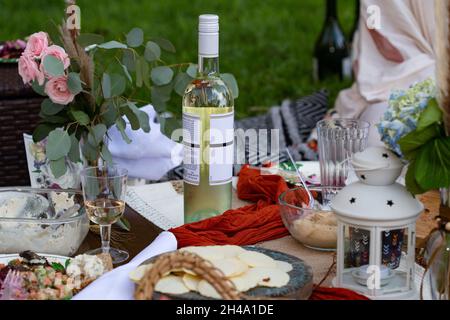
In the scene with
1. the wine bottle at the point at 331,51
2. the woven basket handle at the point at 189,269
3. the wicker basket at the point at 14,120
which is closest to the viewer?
the woven basket handle at the point at 189,269

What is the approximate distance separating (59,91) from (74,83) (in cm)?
4

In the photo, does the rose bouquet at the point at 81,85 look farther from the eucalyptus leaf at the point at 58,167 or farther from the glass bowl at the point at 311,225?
the glass bowl at the point at 311,225

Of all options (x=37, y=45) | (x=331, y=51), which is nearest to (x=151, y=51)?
(x=37, y=45)

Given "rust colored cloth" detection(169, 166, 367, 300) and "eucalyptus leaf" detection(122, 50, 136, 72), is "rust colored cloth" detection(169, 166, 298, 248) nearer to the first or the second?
"rust colored cloth" detection(169, 166, 367, 300)

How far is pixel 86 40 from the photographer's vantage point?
5.68 ft

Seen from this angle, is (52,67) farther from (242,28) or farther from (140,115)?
(242,28)

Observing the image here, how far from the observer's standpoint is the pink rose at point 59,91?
5.41ft

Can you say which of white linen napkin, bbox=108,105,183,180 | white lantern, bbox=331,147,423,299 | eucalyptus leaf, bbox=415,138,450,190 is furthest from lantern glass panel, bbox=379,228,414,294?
white linen napkin, bbox=108,105,183,180

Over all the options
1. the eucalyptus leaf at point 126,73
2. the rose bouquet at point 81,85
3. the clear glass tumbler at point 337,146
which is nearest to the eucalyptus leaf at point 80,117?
the rose bouquet at point 81,85

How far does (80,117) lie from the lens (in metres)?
1.68

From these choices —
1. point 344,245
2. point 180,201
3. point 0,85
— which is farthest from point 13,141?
point 344,245

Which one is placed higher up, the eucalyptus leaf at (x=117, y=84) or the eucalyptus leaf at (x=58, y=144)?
the eucalyptus leaf at (x=117, y=84)

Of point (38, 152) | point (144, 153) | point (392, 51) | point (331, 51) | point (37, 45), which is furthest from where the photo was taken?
point (331, 51)

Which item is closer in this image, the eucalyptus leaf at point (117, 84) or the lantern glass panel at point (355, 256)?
the lantern glass panel at point (355, 256)
